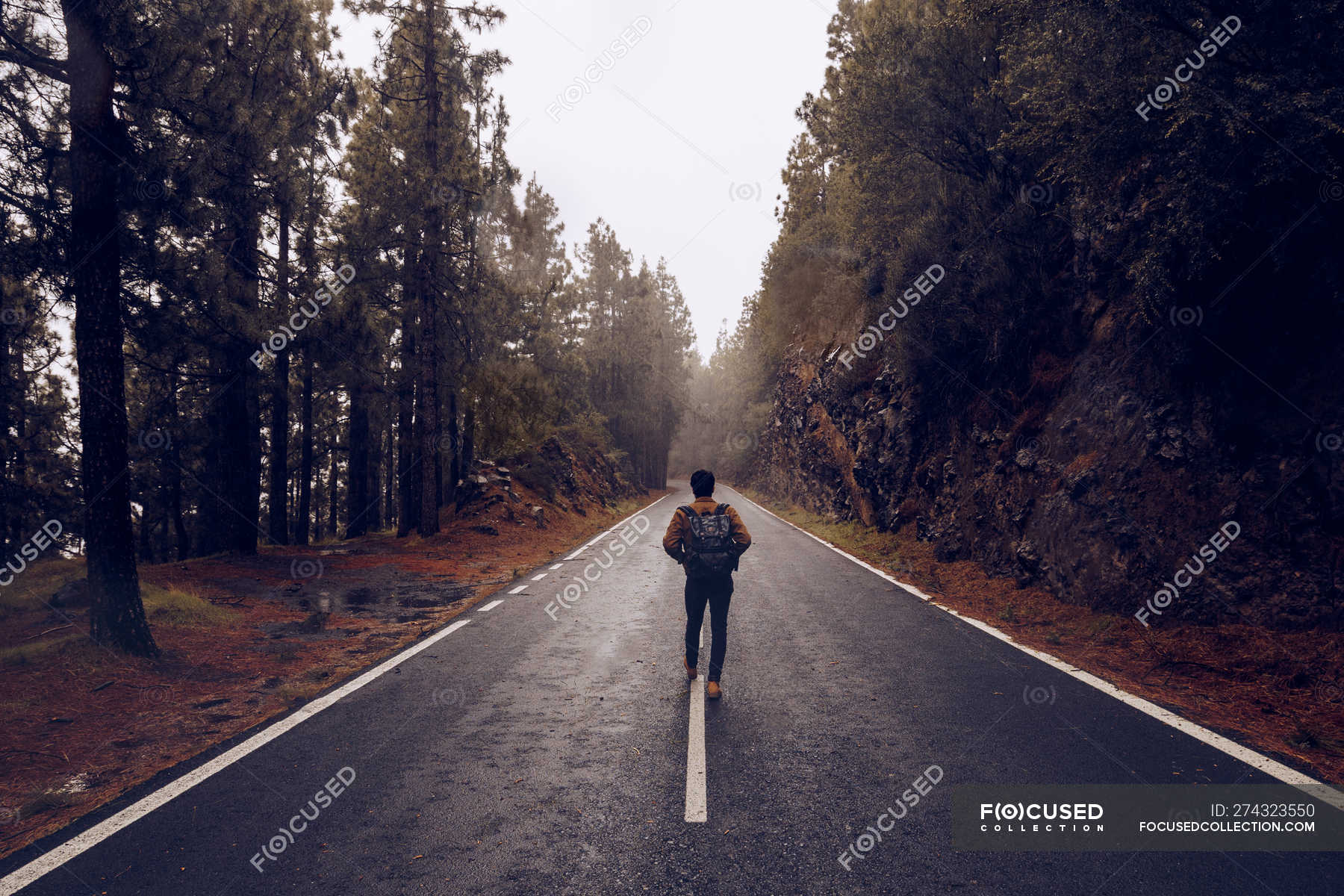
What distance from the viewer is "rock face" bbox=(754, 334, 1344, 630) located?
22.5ft

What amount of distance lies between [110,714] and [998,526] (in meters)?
12.4

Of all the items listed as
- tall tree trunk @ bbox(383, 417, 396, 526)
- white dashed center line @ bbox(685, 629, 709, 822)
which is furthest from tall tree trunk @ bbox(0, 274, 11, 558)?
white dashed center line @ bbox(685, 629, 709, 822)

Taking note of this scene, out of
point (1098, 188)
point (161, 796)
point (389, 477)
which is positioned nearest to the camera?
point (161, 796)

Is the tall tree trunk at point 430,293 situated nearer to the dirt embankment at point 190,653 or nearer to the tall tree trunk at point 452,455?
the dirt embankment at point 190,653

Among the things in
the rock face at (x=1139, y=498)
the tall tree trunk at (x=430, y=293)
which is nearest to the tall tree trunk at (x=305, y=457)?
the tall tree trunk at (x=430, y=293)

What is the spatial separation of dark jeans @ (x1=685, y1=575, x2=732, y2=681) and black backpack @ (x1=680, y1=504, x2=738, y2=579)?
9cm

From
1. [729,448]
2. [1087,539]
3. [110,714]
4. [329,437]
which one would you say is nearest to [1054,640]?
[1087,539]

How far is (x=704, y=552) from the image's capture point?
6.49 m

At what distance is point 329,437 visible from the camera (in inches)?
1435

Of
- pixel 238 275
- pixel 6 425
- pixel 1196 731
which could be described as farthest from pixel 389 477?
pixel 1196 731

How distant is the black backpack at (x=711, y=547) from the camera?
6469 millimetres

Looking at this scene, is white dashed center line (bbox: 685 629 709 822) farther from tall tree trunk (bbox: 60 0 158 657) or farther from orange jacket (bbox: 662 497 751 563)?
tall tree trunk (bbox: 60 0 158 657)

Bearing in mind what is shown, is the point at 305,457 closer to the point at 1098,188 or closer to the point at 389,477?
the point at 389,477

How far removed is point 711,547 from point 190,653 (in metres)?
6.18
